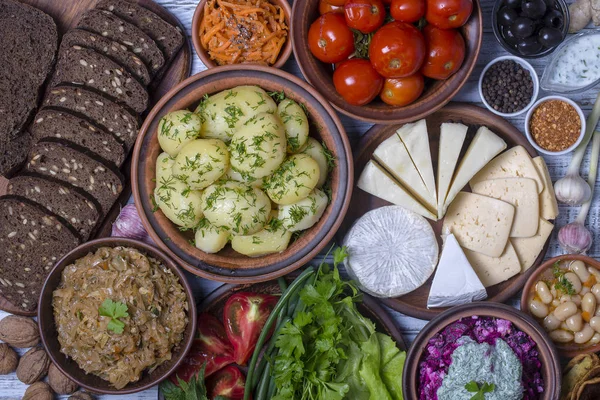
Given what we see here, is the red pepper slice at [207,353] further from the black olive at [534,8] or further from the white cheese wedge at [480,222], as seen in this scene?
the black olive at [534,8]

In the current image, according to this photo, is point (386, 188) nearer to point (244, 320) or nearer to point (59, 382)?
point (244, 320)

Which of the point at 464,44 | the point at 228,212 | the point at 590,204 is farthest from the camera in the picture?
the point at 590,204

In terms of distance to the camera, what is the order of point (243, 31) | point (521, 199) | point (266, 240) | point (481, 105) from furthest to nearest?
point (481, 105) → point (521, 199) → point (243, 31) → point (266, 240)

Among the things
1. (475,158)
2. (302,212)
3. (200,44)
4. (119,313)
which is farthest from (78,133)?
(475,158)

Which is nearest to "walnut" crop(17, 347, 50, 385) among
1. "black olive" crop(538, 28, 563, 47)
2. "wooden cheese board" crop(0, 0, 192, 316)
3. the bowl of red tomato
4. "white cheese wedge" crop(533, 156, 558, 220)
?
"wooden cheese board" crop(0, 0, 192, 316)

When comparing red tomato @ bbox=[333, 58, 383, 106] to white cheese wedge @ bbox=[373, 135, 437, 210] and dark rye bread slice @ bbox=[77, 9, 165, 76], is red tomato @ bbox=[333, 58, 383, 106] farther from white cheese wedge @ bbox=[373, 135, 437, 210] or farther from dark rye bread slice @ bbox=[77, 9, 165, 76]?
dark rye bread slice @ bbox=[77, 9, 165, 76]

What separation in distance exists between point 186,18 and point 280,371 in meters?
1.67

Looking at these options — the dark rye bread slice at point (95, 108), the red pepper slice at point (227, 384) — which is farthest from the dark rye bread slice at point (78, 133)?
the red pepper slice at point (227, 384)

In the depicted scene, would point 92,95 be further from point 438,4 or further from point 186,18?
point 438,4

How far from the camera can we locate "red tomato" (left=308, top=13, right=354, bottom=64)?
247 centimetres

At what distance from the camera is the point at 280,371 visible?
2504mm

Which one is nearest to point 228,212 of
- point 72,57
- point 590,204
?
point 72,57

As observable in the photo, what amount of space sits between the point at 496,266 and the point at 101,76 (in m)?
1.96

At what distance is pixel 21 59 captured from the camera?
2.76 m
